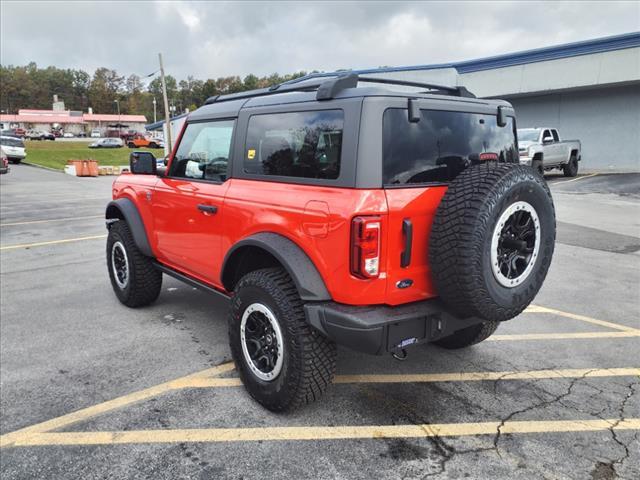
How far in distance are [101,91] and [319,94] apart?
14474 centimetres

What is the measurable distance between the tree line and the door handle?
396ft

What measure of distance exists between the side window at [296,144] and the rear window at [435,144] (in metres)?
0.29

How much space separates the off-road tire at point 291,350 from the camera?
2.81m

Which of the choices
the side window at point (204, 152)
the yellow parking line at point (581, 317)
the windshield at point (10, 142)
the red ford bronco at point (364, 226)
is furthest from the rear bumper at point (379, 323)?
the windshield at point (10, 142)

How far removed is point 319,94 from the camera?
2.85 meters

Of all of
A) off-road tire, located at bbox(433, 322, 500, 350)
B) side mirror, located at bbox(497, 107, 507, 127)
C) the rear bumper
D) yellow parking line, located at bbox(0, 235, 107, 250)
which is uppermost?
side mirror, located at bbox(497, 107, 507, 127)

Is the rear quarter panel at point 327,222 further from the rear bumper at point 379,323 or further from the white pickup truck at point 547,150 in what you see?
the white pickup truck at point 547,150

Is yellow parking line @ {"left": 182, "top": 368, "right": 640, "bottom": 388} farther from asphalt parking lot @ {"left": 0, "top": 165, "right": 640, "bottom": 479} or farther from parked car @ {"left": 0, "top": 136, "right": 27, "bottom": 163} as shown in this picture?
parked car @ {"left": 0, "top": 136, "right": 27, "bottom": 163}

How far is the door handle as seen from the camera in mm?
3556

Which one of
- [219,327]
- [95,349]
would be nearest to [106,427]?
[95,349]

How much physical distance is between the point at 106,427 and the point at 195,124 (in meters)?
2.42

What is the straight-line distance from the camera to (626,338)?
169 inches

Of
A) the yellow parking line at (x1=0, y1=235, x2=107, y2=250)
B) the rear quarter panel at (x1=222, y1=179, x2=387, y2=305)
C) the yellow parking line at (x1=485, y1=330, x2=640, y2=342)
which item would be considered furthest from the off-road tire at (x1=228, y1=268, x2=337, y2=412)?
the yellow parking line at (x1=0, y1=235, x2=107, y2=250)

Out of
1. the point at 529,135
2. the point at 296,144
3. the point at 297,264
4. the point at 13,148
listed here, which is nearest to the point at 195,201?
the point at 296,144
